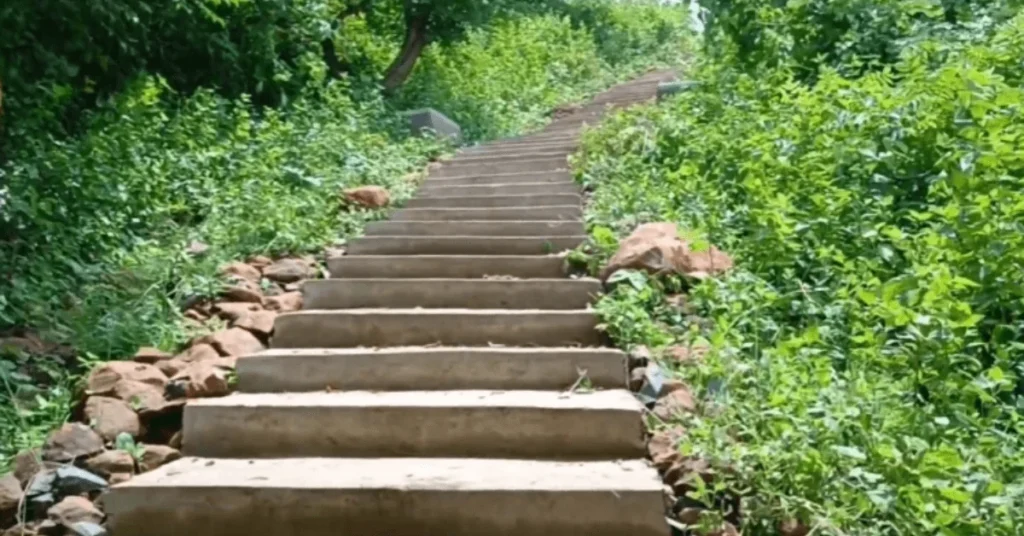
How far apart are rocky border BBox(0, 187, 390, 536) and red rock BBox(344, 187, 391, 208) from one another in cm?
139

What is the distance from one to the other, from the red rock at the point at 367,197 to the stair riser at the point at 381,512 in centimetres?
330

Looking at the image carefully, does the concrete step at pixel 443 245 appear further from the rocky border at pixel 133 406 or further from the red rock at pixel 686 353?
the red rock at pixel 686 353

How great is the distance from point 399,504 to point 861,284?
1.81m

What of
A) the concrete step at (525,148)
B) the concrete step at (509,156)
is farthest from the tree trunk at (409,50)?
the concrete step at (509,156)

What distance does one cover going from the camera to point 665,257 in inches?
160

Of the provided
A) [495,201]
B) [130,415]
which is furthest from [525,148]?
[130,415]

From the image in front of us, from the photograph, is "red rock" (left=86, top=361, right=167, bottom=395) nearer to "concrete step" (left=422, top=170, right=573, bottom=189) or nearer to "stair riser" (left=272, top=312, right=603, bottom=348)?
"stair riser" (left=272, top=312, right=603, bottom=348)

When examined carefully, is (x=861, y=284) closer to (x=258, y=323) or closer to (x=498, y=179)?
(x=258, y=323)

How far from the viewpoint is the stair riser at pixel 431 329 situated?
3959mm

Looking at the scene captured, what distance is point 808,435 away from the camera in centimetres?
256

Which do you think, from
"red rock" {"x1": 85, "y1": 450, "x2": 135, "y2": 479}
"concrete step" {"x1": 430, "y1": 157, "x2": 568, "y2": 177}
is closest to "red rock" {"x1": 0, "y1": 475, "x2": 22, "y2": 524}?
"red rock" {"x1": 85, "y1": 450, "x2": 135, "y2": 479}

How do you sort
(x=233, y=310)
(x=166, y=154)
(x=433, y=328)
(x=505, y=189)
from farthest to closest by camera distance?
(x=505, y=189)
(x=166, y=154)
(x=233, y=310)
(x=433, y=328)

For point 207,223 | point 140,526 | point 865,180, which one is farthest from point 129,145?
point 865,180

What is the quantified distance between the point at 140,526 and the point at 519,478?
3.93 ft
